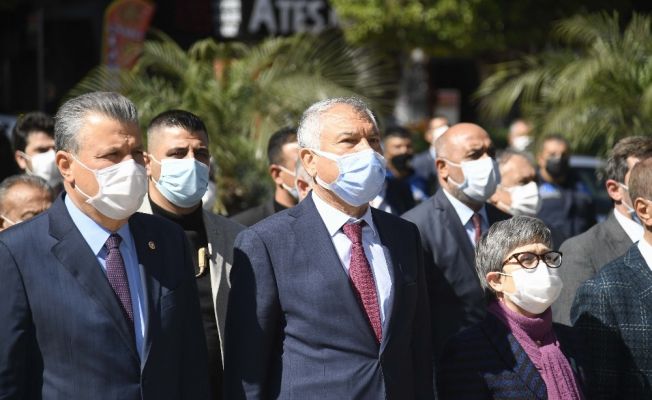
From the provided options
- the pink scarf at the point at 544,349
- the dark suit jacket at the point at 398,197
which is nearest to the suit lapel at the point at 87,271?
the pink scarf at the point at 544,349

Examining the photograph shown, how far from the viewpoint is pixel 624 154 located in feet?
21.0

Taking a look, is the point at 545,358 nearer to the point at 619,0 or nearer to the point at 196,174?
the point at 196,174

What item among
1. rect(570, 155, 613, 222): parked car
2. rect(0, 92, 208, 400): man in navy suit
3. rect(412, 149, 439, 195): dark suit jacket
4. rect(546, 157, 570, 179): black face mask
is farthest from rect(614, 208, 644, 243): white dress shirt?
rect(570, 155, 613, 222): parked car

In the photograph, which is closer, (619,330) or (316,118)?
(316,118)

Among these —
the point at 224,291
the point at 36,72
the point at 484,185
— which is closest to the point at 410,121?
the point at 36,72

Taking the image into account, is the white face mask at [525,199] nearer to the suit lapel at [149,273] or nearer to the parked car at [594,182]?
the suit lapel at [149,273]

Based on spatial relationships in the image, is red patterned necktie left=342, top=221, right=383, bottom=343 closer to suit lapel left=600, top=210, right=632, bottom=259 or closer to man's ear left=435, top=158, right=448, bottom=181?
suit lapel left=600, top=210, right=632, bottom=259

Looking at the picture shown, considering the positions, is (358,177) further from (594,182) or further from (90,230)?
(594,182)

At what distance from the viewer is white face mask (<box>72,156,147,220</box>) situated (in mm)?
3893

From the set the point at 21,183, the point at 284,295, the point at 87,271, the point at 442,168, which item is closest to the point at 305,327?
the point at 284,295

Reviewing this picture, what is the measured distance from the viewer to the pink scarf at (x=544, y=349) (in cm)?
436

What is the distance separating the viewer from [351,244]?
14.2ft

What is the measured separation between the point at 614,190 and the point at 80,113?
3.43 meters

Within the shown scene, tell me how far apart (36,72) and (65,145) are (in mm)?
15885
